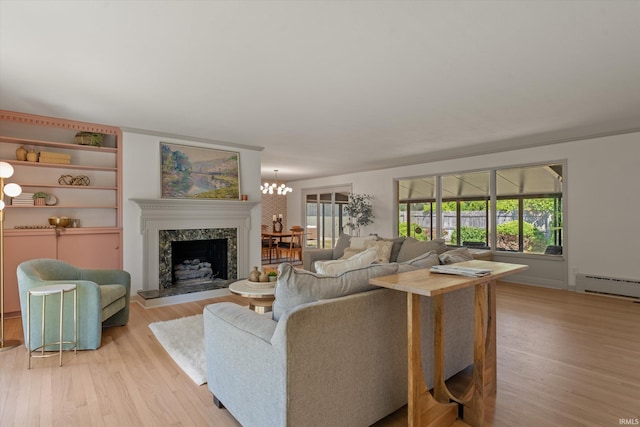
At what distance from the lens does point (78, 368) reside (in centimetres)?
263

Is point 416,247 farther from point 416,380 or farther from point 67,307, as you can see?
point 67,307

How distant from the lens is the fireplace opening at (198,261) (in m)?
5.35

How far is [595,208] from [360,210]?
4794 millimetres

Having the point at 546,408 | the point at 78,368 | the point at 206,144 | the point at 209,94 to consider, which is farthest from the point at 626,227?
the point at 78,368

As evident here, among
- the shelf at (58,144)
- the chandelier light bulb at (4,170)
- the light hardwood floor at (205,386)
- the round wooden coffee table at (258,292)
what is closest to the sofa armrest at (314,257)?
the round wooden coffee table at (258,292)

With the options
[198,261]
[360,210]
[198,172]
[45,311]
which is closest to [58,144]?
[198,172]

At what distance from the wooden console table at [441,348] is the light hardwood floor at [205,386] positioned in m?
0.18

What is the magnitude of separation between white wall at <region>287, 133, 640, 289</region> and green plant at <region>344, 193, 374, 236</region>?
3.31 meters

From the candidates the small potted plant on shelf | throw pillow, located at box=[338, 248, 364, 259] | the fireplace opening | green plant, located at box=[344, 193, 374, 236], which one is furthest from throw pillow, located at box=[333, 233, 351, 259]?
the small potted plant on shelf

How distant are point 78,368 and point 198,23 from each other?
2786mm

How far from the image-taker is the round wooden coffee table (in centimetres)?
312

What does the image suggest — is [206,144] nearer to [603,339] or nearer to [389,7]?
[389,7]

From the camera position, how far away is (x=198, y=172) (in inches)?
209

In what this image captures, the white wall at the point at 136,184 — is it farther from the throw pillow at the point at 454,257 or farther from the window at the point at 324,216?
the window at the point at 324,216
